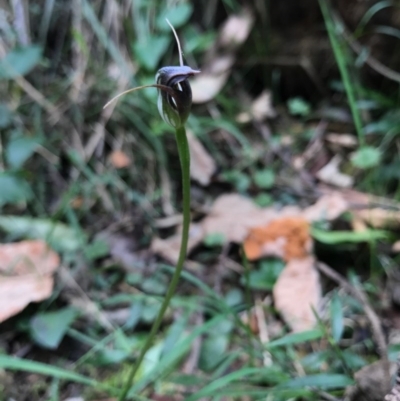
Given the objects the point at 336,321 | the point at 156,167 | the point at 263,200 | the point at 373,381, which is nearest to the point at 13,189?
the point at 156,167

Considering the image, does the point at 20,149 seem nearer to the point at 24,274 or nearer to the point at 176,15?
the point at 24,274

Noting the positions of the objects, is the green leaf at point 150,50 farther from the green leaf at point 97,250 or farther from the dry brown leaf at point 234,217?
the green leaf at point 97,250

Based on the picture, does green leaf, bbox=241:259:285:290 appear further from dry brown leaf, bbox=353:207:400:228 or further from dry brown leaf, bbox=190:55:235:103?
dry brown leaf, bbox=190:55:235:103

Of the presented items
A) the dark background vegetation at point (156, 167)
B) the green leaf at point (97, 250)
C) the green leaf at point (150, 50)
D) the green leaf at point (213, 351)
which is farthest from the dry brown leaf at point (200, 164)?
the green leaf at point (213, 351)

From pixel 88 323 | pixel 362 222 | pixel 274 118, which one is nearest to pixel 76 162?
pixel 88 323

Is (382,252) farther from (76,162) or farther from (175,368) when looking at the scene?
(76,162)

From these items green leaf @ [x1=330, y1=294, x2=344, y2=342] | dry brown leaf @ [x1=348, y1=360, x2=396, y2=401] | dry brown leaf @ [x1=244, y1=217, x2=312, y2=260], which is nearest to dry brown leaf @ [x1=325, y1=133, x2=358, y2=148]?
dry brown leaf @ [x1=244, y1=217, x2=312, y2=260]
